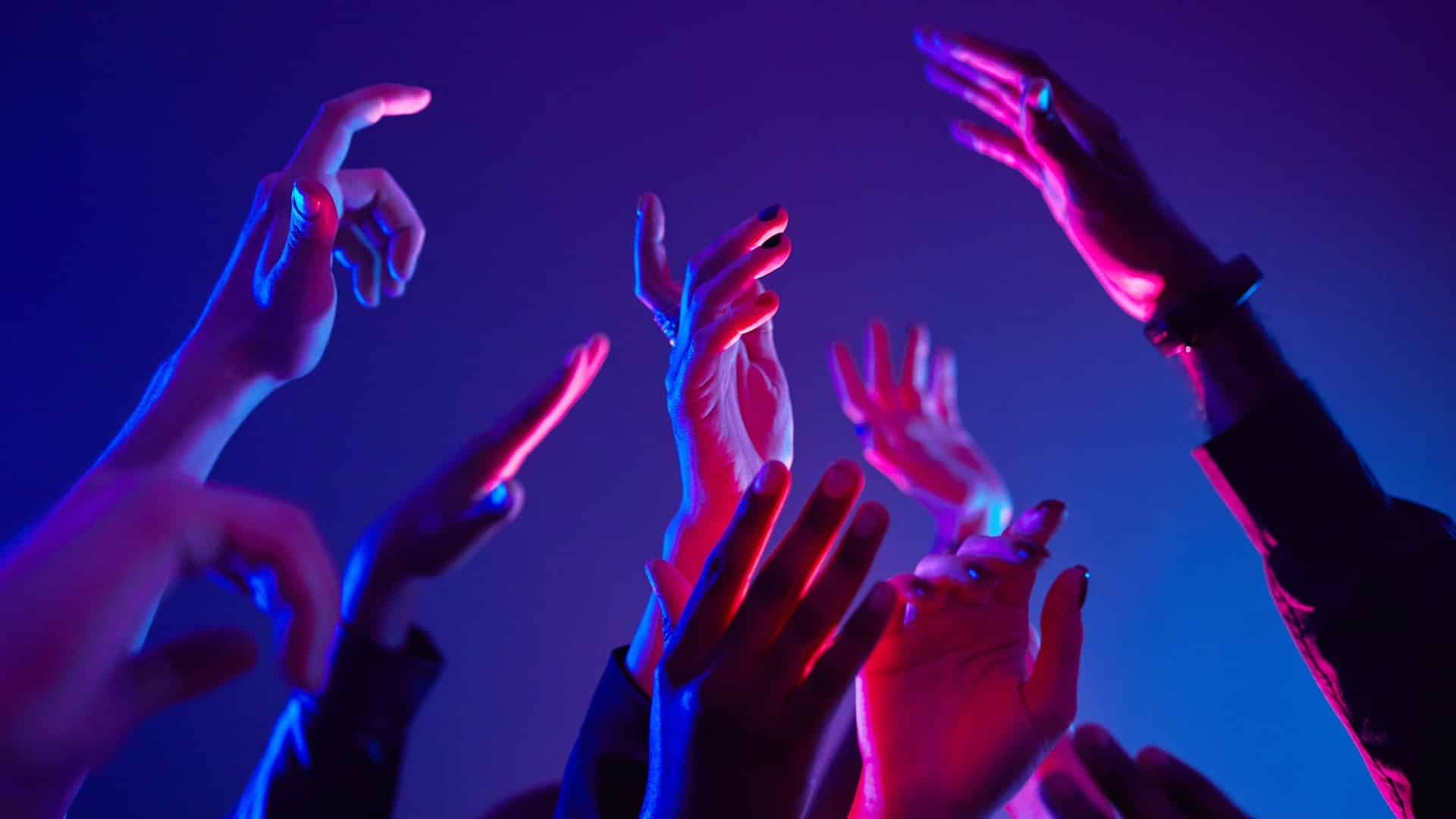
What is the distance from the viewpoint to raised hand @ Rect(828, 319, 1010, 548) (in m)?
1.17

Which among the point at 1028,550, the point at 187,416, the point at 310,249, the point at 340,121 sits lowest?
the point at 1028,550

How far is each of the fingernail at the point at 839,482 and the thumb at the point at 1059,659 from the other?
0.87 feet

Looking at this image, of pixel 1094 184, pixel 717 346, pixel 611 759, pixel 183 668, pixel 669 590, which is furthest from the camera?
pixel 1094 184

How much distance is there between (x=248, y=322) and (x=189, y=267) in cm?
66

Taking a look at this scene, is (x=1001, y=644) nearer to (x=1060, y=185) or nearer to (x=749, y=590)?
(x=749, y=590)

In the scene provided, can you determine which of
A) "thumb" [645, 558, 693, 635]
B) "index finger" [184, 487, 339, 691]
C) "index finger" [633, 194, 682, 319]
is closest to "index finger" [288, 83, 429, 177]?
"index finger" [633, 194, 682, 319]

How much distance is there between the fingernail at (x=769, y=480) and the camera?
435 millimetres

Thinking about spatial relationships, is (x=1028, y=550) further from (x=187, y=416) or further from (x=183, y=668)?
(x=187, y=416)

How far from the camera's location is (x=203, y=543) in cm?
46

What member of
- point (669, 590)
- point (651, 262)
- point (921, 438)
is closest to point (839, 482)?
point (669, 590)

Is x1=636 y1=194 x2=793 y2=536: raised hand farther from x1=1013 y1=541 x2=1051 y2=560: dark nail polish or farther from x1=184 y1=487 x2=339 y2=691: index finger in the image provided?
x1=184 y1=487 x2=339 y2=691: index finger

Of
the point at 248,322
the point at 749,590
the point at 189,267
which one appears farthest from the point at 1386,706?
the point at 189,267

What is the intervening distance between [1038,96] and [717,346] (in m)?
0.50

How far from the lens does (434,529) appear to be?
619 millimetres
